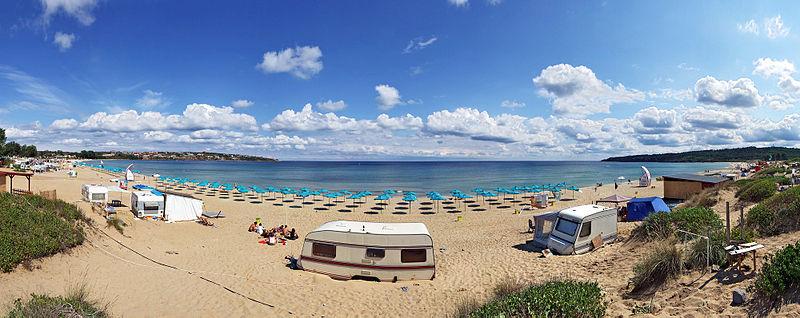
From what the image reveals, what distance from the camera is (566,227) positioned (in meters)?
14.9

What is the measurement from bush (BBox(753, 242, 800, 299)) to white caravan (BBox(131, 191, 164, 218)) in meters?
24.4

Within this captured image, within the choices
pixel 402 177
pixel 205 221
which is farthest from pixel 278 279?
pixel 402 177

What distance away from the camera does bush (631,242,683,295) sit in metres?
7.71

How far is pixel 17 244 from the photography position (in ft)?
31.5

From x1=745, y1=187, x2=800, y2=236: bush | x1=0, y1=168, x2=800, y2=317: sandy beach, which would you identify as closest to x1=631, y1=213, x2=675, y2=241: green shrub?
x1=0, y1=168, x2=800, y2=317: sandy beach

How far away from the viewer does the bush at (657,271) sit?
7.71 metres

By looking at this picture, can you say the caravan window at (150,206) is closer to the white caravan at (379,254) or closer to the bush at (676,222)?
the white caravan at (379,254)

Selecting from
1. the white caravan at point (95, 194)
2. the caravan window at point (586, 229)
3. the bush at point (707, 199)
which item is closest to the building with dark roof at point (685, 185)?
the bush at point (707, 199)

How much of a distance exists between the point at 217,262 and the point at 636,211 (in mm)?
19095

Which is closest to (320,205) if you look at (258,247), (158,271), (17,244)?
(258,247)

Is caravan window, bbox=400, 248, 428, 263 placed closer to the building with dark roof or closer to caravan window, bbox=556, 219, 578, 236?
caravan window, bbox=556, 219, 578, 236

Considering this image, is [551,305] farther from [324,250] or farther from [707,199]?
[707,199]

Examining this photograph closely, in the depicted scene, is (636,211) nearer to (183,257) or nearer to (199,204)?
(183,257)

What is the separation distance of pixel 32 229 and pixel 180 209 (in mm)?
11879
